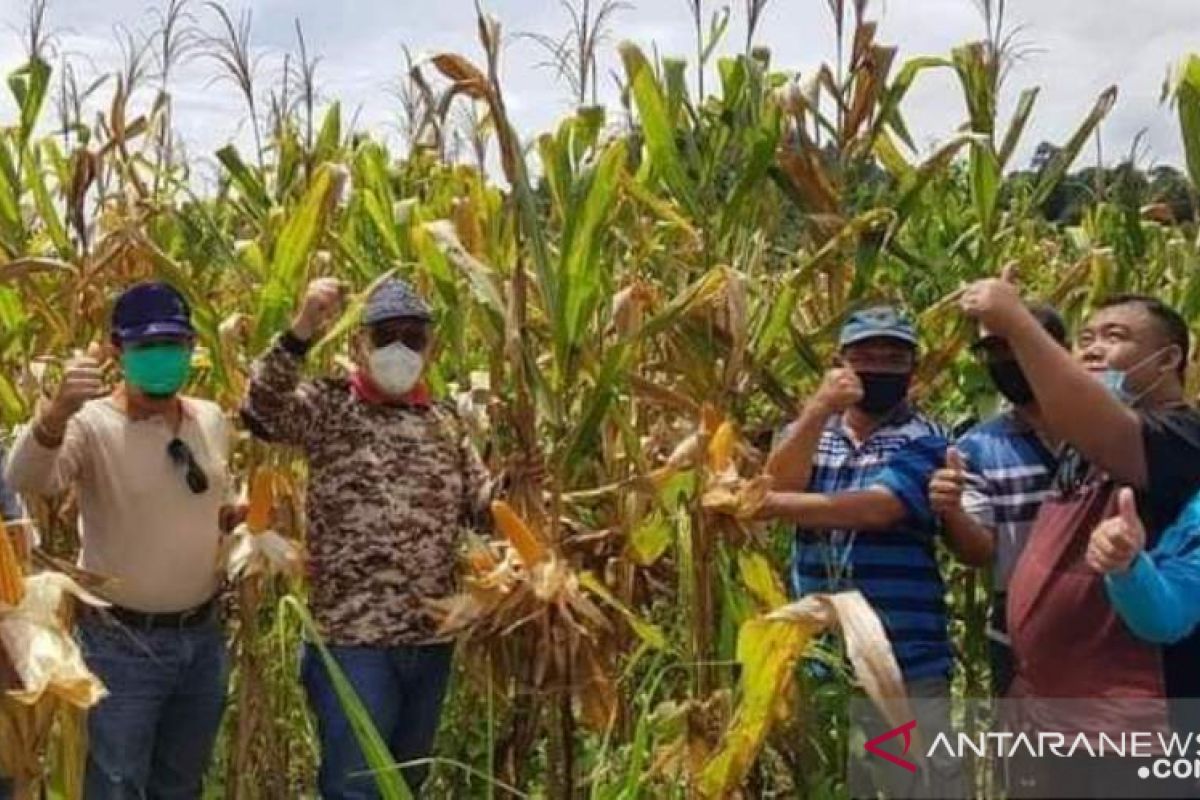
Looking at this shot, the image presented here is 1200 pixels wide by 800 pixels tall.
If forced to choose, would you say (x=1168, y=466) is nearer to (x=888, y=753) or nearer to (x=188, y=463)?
(x=888, y=753)

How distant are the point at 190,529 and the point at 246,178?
1676 mm

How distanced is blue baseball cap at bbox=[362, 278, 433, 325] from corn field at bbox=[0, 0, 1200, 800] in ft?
0.15

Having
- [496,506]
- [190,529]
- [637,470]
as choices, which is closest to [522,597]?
[496,506]

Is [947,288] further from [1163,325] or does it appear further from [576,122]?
[1163,325]

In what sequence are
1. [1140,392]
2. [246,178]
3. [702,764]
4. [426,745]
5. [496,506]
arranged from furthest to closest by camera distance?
1. [246,178]
2. [426,745]
3. [496,506]
4. [702,764]
5. [1140,392]

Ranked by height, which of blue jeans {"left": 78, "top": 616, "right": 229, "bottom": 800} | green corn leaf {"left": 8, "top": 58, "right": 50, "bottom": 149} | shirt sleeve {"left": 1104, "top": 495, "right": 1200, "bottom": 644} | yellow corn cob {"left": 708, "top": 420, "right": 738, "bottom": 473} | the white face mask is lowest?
blue jeans {"left": 78, "top": 616, "right": 229, "bottom": 800}

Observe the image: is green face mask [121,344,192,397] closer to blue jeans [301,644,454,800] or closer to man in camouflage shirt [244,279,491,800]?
man in camouflage shirt [244,279,491,800]

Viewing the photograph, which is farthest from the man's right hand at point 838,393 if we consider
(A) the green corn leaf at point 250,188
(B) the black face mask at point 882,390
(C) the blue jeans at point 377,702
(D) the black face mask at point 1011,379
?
(A) the green corn leaf at point 250,188

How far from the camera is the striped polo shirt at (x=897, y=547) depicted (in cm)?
312

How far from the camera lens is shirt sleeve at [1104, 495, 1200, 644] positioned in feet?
7.44

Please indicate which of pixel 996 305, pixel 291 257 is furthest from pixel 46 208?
pixel 996 305

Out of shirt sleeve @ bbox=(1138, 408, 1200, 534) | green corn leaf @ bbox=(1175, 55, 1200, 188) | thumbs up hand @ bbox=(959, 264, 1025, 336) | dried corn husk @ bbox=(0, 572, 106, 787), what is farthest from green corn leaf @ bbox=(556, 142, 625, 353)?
green corn leaf @ bbox=(1175, 55, 1200, 188)

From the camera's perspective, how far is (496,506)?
3205 mm

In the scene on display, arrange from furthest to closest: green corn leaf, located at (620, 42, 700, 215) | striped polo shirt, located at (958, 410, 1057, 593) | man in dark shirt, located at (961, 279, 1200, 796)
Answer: green corn leaf, located at (620, 42, 700, 215) < striped polo shirt, located at (958, 410, 1057, 593) < man in dark shirt, located at (961, 279, 1200, 796)
